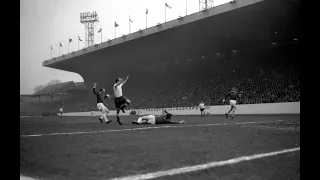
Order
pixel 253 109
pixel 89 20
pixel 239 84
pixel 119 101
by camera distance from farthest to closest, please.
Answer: pixel 239 84
pixel 253 109
pixel 89 20
pixel 119 101

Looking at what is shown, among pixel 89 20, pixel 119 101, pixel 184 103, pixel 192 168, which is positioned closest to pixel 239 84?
pixel 184 103

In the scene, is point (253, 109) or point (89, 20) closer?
point (89, 20)

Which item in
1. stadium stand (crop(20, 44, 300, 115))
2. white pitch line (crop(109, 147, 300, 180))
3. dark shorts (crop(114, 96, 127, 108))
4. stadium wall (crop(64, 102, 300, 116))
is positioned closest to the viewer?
white pitch line (crop(109, 147, 300, 180))

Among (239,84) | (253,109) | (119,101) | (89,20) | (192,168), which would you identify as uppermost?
(89,20)

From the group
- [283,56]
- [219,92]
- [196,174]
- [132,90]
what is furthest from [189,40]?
[196,174]

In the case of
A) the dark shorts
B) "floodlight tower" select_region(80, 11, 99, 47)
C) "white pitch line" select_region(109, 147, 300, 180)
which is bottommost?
"white pitch line" select_region(109, 147, 300, 180)

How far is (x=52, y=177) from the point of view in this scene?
3012 millimetres

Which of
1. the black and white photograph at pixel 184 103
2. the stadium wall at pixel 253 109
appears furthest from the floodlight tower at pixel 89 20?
the stadium wall at pixel 253 109

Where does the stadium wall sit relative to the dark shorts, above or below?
below

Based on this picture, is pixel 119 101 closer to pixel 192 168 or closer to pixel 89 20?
pixel 89 20

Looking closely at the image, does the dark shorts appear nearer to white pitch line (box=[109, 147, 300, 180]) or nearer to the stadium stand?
white pitch line (box=[109, 147, 300, 180])

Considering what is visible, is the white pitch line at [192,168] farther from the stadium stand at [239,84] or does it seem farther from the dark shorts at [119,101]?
the stadium stand at [239,84]

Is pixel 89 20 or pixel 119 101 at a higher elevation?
pixel 89 20

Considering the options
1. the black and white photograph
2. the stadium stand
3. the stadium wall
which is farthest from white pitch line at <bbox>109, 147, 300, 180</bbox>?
the stadium stand
